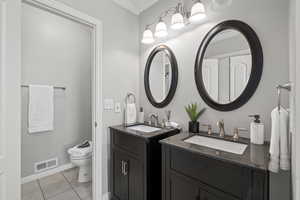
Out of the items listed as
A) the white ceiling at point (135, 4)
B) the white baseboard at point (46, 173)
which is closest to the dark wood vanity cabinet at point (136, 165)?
the white baseboard at point (46, 173)

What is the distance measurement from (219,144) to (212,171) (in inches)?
13.1

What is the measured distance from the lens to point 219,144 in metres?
1.18

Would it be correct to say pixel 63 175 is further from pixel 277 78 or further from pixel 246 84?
pixel 277 78

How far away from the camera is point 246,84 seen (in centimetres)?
121

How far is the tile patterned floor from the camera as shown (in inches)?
70.6

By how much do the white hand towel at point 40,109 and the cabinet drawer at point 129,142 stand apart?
51.2 inches

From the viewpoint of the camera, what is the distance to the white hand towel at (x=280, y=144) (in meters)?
0.70

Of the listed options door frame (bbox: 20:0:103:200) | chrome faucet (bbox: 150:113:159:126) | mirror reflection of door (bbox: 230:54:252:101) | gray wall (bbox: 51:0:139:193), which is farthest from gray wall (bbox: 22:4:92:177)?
mirror reflection of door (bbox: 230:54:252:101)

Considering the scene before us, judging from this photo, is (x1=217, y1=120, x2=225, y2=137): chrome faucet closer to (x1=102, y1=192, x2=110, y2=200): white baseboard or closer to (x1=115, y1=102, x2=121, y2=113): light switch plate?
(x1=115, y1=102, x2=121, y2=113): light switch plate

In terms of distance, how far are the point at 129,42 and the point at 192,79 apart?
1.04 metres

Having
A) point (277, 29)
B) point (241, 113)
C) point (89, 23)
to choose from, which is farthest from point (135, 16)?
point (241, 113)

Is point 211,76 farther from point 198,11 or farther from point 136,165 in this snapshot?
point 136,165

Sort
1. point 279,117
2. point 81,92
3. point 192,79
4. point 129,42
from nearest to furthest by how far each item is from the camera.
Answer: point 279,117 → point 192,79 → point 129,42 → point 81,92

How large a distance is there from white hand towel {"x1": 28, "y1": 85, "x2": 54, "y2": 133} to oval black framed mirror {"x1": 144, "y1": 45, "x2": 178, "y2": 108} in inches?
61.8
